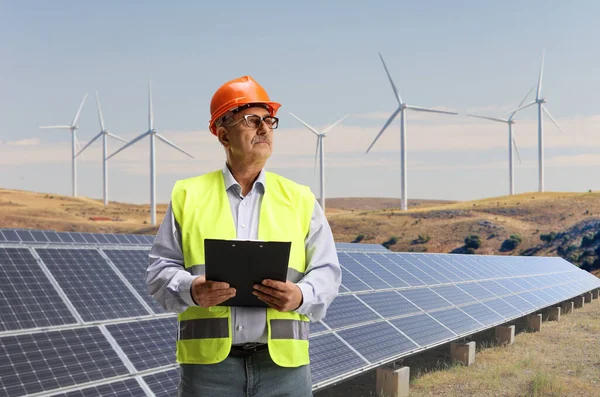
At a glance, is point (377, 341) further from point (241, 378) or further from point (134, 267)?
point (241, 378)

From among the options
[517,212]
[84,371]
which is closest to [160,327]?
[84,371]

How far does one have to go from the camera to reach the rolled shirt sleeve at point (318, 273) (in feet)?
14.9

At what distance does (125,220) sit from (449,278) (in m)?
116

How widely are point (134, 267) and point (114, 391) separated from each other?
4435 mm

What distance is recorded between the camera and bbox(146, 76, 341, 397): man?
4.55 metres

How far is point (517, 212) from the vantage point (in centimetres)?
11869

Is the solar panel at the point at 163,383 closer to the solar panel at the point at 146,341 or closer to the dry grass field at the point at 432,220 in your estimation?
the solar panel at the point at 146,341

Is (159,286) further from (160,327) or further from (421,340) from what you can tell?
(421,340)

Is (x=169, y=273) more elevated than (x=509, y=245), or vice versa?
(x=169, y=273)

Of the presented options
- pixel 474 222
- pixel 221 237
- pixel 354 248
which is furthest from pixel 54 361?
pixel 474 222

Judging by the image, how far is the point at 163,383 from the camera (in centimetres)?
906

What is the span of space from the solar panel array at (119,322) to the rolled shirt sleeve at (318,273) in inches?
189

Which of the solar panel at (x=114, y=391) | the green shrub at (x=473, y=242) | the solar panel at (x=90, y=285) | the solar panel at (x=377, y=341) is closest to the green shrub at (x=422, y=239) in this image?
the green shrub at (x=473, y=242)

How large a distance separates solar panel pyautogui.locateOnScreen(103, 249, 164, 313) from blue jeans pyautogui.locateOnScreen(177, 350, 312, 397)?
6874 mm
